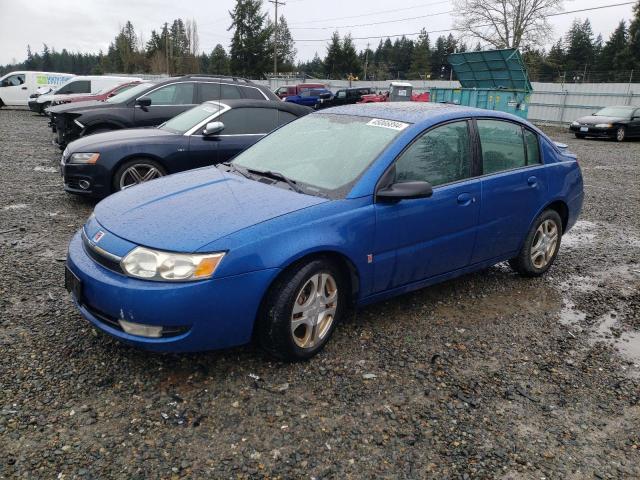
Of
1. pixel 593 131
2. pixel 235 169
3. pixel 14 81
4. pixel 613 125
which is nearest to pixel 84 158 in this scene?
pixel 235 169

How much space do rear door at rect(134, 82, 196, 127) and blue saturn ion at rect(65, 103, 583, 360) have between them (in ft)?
18.0

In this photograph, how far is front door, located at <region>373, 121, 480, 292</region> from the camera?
3.46 m

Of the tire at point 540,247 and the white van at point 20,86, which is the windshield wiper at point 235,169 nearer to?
the tire at point 540,247

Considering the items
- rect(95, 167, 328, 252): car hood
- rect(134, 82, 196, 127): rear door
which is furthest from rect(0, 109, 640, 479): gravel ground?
rect(134, 82, 196, 127): rear door

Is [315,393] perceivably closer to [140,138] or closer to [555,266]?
[555,266]

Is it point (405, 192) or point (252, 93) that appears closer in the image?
point (405, 192)

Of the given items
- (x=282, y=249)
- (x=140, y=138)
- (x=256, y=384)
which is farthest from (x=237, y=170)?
(x=140, y=138)

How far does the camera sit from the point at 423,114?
3.93 metres

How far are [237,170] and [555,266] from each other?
3392 millimetres

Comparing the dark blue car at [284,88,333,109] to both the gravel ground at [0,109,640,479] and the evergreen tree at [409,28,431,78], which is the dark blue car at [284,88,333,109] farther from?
the evergreen tree at [409,28,431,78]

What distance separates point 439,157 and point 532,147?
129 centimetres

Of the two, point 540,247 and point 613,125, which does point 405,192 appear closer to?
point 540,247

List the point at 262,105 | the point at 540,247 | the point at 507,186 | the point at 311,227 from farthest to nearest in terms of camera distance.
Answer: the point at 262,105, the point at 540,247, the point at 507,186, the point at 311,227

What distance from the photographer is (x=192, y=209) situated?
318cm
